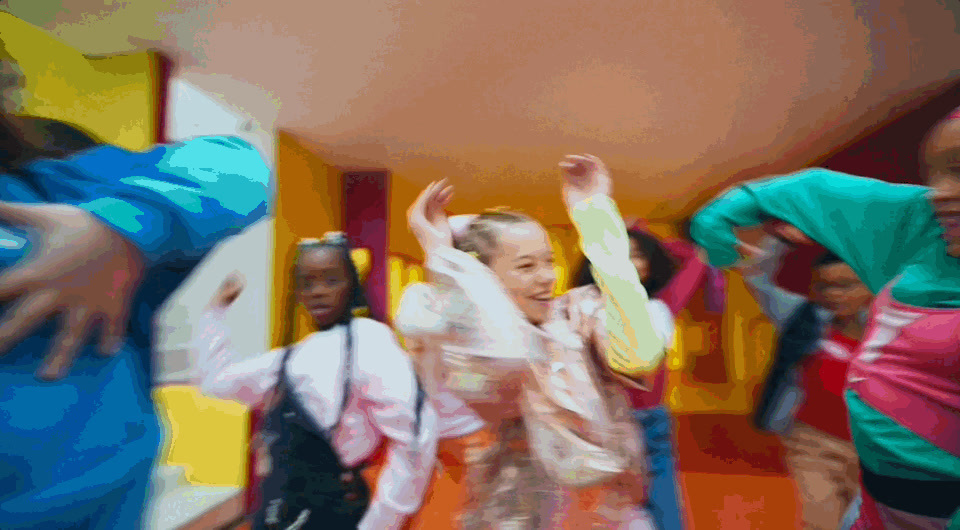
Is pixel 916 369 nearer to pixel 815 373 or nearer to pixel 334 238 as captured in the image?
pixel 815 373

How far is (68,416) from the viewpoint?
45 centimetres

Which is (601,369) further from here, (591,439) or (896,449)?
(896,449)

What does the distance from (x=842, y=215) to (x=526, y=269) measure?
0.43 m

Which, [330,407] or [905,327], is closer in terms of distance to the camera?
[905,327]

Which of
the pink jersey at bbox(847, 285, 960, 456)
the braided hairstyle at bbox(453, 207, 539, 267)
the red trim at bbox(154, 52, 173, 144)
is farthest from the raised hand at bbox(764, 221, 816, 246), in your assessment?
the red trim at bbox(154, 52, 173, 144)

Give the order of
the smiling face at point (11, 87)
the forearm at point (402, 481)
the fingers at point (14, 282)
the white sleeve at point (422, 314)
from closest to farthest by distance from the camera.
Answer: the fingers at point (14, 282) → the smiling face at point (11, 87) → the white sleeve at point (422, 314) → the forearm at point (402, 481)

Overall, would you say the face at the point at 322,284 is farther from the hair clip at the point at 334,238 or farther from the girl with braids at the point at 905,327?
the girl with braids at the point at 905,327

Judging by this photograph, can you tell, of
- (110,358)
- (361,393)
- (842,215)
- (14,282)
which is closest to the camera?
(14,282)

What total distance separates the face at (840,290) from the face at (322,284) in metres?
0.75

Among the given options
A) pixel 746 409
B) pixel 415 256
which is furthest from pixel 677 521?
pixel 415 256

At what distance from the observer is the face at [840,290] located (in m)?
0.67

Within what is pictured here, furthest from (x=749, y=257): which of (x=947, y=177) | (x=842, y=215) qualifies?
(x=947, y=177)

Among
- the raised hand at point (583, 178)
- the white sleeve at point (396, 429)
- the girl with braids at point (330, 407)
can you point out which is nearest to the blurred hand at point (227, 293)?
the girl with braids at point (330, 407)

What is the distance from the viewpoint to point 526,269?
593 millimetres
